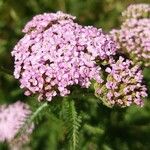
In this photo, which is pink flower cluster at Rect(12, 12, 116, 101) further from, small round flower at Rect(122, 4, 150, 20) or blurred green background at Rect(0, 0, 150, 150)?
small round flower at Rect(122, 4, 150, 20)

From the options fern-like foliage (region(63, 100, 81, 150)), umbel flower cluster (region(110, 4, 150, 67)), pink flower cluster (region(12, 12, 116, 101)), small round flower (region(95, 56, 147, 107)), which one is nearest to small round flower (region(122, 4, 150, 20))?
umbel flower cluster (region(110, 4, 150, 67))

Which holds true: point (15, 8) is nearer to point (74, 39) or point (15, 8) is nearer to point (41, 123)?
point (41, 123)

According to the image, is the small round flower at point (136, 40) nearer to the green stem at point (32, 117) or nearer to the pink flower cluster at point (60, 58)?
the pink flower cluster at point (60, 58)

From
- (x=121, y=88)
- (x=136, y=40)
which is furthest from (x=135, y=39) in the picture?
(x=121, y=88)

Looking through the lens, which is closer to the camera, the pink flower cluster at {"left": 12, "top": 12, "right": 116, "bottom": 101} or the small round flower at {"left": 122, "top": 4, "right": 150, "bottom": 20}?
the pink flower cluster at {"left": 12, "top": 12, "right": 116, "bottom": 101}

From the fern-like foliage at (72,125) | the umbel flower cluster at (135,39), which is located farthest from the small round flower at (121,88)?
the umbel flower cluster at (135,39)

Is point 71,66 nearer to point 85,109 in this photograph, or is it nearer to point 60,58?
point 60,58
